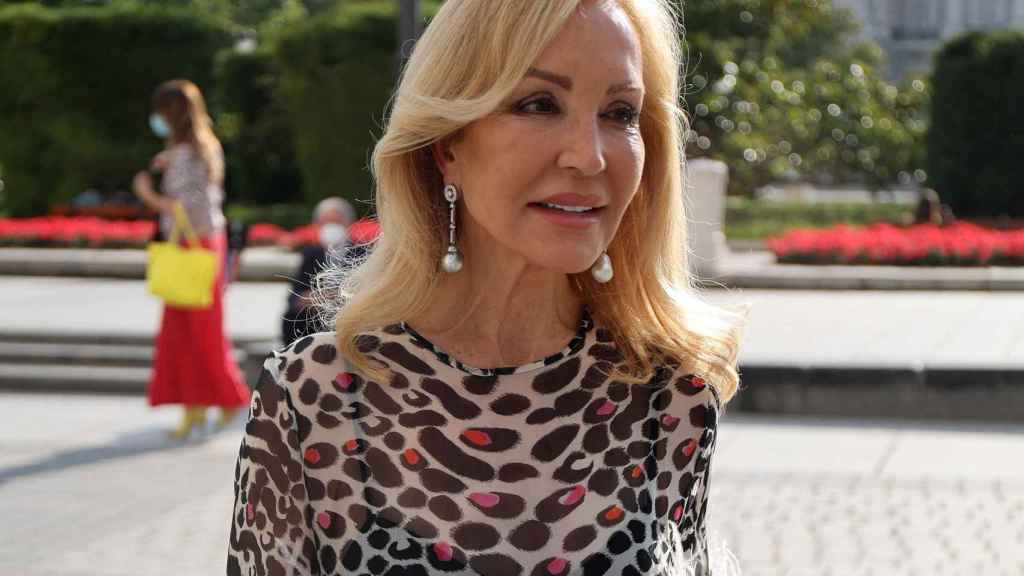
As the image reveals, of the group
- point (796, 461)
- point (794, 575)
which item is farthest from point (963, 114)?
point (794, 575)

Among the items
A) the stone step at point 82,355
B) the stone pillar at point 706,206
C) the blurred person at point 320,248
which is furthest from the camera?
the stone pillar at point 706,206

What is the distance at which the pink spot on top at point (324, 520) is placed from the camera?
2010mm

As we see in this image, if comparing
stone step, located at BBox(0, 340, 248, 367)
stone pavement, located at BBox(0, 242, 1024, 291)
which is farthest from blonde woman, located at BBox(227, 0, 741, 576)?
stone pavement, located at BBox(0, 242, 1024, 291)

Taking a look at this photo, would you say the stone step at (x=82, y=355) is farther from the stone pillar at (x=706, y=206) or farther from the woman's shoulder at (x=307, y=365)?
the woman's shoulder at (x=307, y=365)

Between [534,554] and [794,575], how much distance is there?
391 centimetres

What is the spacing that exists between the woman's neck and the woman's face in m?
0.11

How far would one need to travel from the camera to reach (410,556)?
200 centimetres

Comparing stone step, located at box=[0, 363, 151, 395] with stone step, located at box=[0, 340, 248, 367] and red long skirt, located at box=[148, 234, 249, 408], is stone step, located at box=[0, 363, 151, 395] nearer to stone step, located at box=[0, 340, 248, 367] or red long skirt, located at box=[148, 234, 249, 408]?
stone step, located at box=[0, 340, 248, 367]

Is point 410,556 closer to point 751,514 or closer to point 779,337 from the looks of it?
point 751,514

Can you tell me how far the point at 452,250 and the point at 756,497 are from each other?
5135 millimetres

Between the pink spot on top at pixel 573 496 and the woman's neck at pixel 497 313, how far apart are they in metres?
0.18

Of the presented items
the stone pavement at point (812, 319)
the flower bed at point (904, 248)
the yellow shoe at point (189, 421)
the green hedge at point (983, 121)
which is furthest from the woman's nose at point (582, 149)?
the green hedge at point (983, 121)

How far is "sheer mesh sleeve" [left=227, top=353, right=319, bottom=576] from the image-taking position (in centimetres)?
200

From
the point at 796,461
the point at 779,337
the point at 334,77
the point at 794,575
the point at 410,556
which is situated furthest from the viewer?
the point at 334,77
